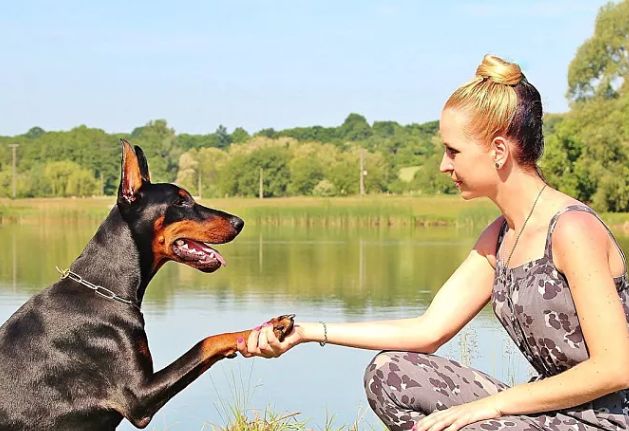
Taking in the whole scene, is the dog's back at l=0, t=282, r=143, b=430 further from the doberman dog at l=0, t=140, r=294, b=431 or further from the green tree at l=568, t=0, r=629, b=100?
the green tree at l=568, t=0, r=629, b=100

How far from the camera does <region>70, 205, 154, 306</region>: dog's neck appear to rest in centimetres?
344

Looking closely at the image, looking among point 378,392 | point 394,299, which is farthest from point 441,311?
point 394,299

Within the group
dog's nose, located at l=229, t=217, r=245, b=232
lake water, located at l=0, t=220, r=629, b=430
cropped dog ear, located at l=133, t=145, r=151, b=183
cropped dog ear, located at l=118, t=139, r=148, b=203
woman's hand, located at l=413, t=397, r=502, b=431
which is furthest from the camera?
lake water, located at l=0, t=220, r=629, b=430

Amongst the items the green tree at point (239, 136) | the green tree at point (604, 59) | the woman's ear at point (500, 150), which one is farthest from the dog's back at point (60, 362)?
the green tree at point (239, 136)

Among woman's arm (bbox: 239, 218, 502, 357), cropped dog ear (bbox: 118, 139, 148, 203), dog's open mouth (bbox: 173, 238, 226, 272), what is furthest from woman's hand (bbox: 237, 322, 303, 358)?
cropped dog ear (bbox: 118, 139, 148, 203)

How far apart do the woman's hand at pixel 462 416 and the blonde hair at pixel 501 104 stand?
690 mm

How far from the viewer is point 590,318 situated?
2594mm

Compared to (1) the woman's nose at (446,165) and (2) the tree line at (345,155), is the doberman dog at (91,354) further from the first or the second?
(2) the tree line at (345,155)

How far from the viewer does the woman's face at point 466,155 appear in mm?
2848

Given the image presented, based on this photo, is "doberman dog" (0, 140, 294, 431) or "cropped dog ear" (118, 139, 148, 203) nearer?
"doberman dog" (0, 140, 294, 431)

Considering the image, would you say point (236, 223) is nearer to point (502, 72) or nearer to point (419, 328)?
point (419, 328)

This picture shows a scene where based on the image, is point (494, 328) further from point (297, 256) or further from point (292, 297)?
point (297, 256)

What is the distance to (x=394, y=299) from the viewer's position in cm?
1332

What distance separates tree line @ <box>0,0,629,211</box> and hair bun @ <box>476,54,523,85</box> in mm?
27965
